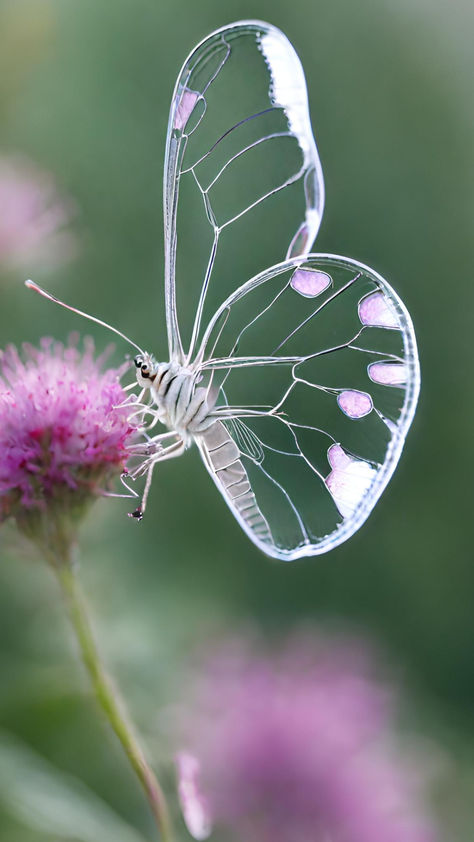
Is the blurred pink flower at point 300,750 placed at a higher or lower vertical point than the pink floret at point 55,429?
lower

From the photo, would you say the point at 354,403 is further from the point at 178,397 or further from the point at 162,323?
the point at 162,323

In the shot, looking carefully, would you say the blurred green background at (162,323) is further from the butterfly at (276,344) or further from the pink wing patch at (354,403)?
the pink wing patch at (354,403)

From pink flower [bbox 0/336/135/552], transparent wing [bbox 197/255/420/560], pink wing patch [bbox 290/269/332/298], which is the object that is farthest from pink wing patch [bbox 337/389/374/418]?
pink flower [bbox 0/336/135/552]

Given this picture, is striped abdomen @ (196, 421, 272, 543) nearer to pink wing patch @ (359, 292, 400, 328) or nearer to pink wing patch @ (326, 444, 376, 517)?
pink wing patch @ (326, 444, 376, 517)

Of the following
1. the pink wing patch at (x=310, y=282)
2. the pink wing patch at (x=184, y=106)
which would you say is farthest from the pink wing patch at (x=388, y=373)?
the pink wing patch at (x=184, y=106)

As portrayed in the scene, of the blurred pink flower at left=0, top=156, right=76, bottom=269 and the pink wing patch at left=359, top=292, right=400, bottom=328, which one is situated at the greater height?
the blurred pink flower at left=0, top=156, right=76, bottom=269

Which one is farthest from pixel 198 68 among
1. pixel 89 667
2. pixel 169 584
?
pixel 169 584
